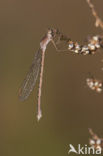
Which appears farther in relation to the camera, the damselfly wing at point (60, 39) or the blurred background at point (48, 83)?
the blurred background at point (48, 83)

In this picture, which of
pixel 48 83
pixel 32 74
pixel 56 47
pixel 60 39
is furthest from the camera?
pixel 48 83

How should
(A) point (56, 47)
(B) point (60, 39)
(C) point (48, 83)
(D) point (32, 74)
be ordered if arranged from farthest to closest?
(C) point (48, 83) → (D) point (32, 74) → (A) point (56, 47) → (B) point (60, 39)

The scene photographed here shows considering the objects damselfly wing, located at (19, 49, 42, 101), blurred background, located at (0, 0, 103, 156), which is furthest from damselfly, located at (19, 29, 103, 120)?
blurred background, located at (0, 0, 103, 156)

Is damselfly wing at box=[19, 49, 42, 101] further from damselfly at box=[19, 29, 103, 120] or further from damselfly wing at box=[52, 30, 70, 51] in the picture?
damselfly wing at box=[52, 30, 70, 51]

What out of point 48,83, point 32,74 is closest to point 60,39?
point 32,74

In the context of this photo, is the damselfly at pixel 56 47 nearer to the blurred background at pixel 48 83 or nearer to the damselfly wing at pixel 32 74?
the damselfly wing at pixel 32 74

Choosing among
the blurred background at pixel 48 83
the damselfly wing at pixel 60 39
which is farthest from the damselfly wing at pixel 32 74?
the blurred background at pixel 48 83

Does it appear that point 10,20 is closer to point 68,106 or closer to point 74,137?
point 68,106

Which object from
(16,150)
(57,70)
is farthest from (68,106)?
(16,150)

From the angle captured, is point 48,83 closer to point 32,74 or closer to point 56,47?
point 32,74
